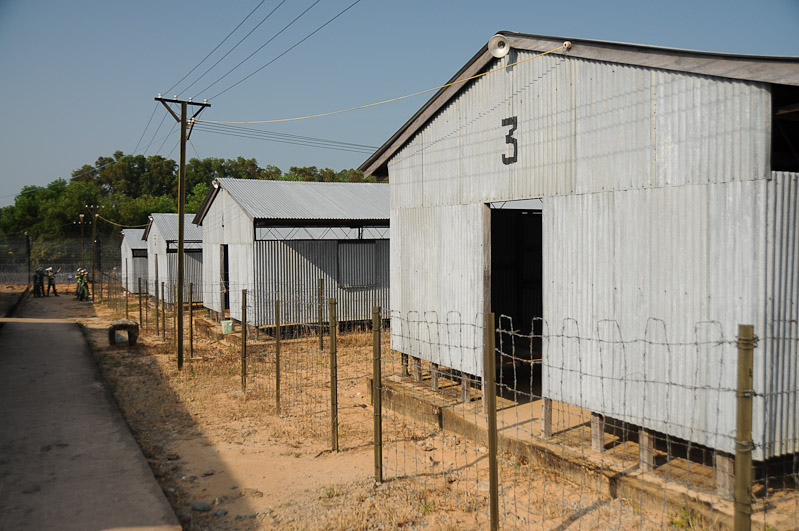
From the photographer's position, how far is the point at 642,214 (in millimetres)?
6805

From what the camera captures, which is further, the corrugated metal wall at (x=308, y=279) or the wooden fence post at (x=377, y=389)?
the corrugated metal wall at (x=308, y=279)

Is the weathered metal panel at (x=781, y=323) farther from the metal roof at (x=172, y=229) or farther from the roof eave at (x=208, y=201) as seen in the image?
the metal roof at (x=172, y=229)

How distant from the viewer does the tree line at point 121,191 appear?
2341 inches

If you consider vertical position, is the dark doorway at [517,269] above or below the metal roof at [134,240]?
below

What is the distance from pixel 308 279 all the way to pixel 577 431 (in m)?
12.8

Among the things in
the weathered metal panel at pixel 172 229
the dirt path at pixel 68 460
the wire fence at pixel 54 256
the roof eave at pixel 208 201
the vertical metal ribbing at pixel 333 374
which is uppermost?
the roof eave at pixel 208 201

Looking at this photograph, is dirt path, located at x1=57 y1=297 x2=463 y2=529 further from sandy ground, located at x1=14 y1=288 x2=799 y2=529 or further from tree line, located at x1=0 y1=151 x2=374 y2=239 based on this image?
tree line, located at x1=0 y1=151 x2=374 y2=239

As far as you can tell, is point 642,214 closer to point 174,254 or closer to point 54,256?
point 174,254

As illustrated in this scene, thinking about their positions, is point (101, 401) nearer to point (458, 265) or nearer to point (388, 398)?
point (388, 398)

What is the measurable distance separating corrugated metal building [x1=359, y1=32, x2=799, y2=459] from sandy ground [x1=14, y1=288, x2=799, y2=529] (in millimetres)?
1305

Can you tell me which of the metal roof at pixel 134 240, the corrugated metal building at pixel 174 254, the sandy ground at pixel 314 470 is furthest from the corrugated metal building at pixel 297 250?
the metal roof at pixel 134 240

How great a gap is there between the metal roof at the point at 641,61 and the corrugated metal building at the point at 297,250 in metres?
9.69

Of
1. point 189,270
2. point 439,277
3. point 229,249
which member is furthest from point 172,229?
point 439,277

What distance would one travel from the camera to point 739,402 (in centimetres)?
353
